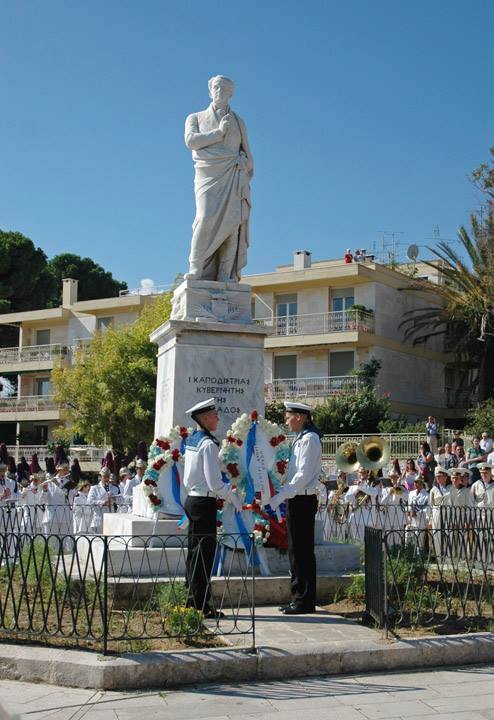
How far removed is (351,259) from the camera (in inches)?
1667

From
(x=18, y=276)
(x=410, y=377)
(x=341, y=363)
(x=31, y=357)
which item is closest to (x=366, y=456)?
(x=341, y=363)

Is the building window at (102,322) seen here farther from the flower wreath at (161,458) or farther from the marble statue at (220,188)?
the flower wreath at (161,458)

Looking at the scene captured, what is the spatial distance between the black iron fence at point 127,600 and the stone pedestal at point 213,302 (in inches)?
116

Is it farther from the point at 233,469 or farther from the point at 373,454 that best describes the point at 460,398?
the point at 233,469

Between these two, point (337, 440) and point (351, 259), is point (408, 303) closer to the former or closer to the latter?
point (351, 259)

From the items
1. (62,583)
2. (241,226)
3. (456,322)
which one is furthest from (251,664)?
(456,322)

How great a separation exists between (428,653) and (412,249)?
38.3 metres

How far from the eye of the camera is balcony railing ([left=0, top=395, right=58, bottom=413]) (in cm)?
4988

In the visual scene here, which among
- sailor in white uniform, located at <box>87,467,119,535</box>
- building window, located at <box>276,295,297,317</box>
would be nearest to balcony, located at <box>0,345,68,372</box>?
building window, located at <box>276,295,297,317</box>

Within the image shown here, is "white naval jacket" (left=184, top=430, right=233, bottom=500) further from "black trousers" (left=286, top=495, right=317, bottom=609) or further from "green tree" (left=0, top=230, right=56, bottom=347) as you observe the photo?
"green tree" (left=0, top=230, right=56, bottom=347)

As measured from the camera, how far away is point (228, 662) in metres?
6.72

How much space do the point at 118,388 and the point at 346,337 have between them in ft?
32.9

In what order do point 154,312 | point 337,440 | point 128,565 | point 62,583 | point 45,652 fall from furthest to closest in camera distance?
point 154,312 < point 337,440 < point 128,565 < point 62,583 < point 45,652

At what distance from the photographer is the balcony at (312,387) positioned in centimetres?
3812
